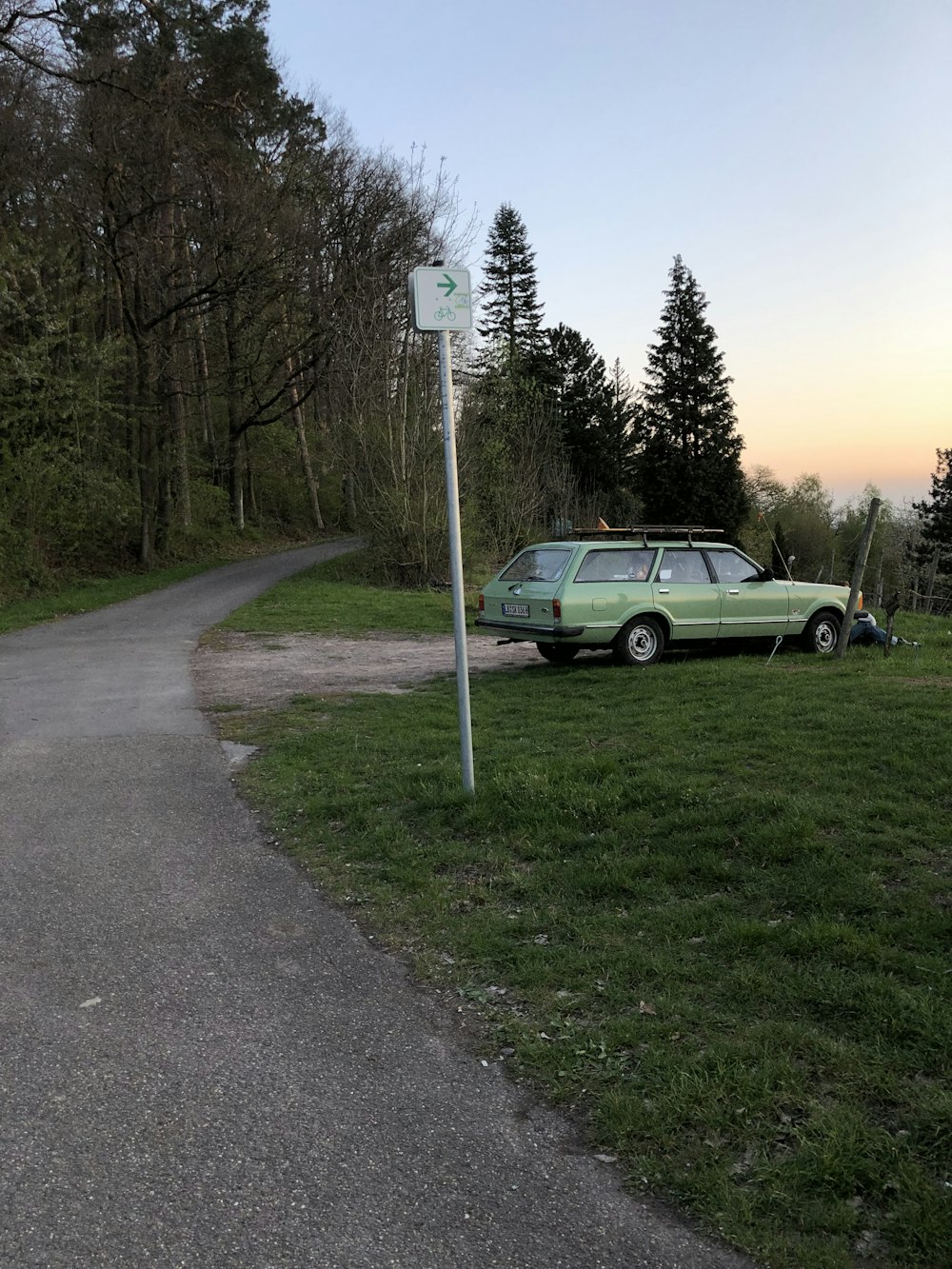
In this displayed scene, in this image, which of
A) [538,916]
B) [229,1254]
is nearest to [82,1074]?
[229,1254]

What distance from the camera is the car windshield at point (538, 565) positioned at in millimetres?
11184

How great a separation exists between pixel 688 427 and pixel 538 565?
50563mm

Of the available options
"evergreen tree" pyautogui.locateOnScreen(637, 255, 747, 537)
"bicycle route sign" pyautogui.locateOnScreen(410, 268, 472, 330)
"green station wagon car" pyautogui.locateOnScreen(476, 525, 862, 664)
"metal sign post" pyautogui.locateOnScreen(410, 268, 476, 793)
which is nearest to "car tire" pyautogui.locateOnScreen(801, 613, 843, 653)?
"green station wagon car" pyautogui.locateOnScreen(476, 525, 862, 664)

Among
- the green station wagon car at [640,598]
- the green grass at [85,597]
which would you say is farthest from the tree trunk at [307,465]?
the green station wagon car at [640,598]

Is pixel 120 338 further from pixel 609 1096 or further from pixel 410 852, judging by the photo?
pixel 609 1096

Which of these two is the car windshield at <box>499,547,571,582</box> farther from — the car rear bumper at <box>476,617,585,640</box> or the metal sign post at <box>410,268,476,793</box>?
the metal sign post at <box>410,268,476,793</box>

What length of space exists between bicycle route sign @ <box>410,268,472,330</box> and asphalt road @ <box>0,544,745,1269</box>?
3286 millimetres

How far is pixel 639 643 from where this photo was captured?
11422 millimetres

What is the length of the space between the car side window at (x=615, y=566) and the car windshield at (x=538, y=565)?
0.84 ft

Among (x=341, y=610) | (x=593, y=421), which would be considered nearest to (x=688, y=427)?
(x=593, y=421)

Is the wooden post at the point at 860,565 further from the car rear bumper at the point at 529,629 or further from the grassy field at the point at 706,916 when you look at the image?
the car rear bumper at the point at 529,629

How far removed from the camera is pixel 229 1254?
240 centimetres

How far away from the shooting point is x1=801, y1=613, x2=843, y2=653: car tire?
12742mm

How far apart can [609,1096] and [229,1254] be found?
4.10ft
